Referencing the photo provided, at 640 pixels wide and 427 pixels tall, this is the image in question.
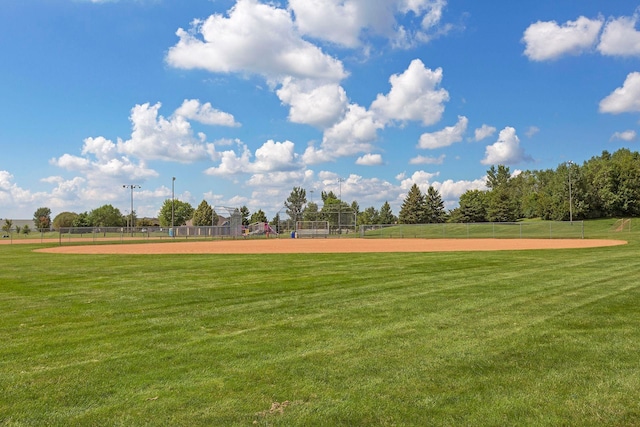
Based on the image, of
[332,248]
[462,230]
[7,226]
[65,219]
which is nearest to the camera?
[332,248]

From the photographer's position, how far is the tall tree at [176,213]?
11679cm

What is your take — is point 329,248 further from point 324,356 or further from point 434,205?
point 434,205

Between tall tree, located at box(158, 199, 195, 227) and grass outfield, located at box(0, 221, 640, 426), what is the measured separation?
372 feet

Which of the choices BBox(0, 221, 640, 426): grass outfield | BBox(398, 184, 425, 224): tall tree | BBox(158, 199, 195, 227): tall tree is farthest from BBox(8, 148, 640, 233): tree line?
BBox(0, 221, 640, 426): grass outfield

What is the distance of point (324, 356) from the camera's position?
186 inches

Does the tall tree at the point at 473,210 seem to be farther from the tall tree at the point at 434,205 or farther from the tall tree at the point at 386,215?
the tall tree at the point at 386,215

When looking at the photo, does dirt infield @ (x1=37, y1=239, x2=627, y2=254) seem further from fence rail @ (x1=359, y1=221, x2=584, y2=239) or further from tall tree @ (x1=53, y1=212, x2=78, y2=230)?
tall tree @ (x1=53, y1=212, x2=78, y2=230)

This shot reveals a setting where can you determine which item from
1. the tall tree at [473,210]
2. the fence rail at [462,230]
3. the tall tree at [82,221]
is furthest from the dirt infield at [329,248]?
the tall tree at [82,221]

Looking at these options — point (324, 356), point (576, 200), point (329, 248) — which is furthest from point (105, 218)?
point (324, 356)

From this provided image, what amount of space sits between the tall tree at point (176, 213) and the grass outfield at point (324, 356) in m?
113

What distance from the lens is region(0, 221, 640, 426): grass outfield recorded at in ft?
11.3

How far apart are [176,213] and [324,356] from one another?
407ft

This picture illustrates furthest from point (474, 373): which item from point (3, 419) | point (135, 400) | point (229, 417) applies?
point (3, 419)

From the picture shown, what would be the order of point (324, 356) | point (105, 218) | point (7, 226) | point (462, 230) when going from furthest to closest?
point (105, 218), point (7, 226), point (462, 230), point (324, 356)
